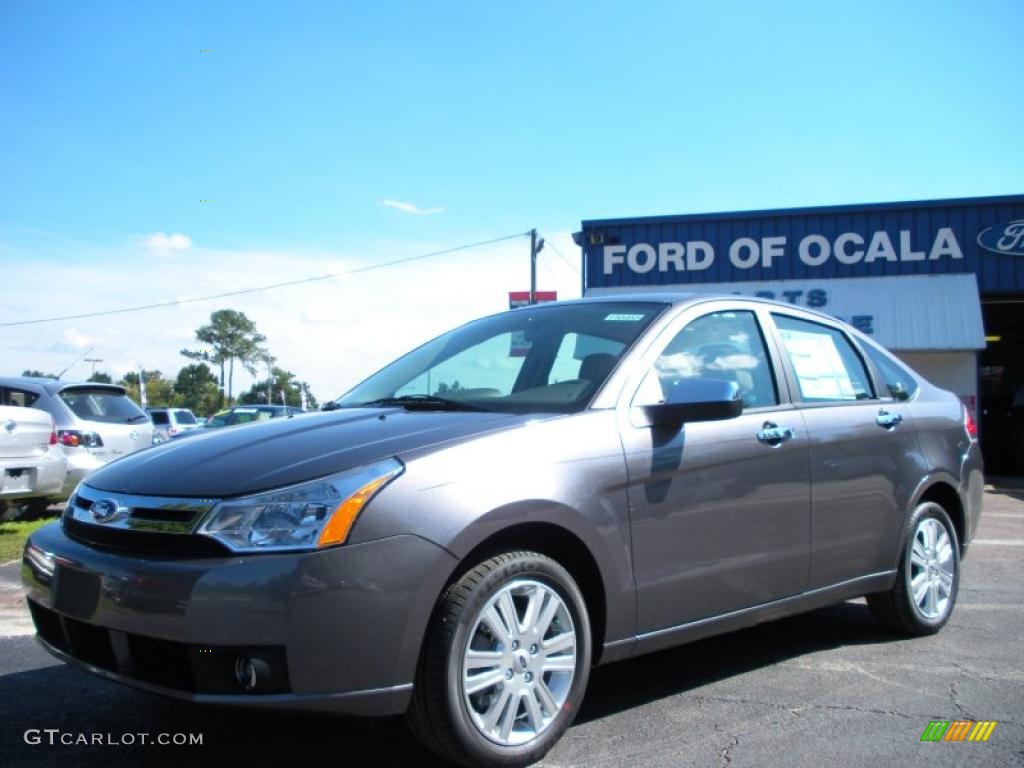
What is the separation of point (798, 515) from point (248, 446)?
2.29 meters

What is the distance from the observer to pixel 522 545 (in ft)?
9.84

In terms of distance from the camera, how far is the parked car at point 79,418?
29.8 feet

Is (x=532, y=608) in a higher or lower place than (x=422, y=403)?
lower

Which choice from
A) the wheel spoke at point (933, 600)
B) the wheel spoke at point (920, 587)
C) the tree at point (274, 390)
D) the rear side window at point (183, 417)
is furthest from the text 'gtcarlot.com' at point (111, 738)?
the tree at point (274, 390)

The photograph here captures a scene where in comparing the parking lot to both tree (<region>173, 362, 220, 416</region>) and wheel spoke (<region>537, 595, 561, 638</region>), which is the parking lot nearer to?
wheel spoke (<region>537, 595, 561, 638</region>)

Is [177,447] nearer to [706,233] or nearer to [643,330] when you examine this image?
[643,330]

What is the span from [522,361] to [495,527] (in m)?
1.25

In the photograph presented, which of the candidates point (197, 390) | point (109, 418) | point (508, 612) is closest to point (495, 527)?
point (508, 612)

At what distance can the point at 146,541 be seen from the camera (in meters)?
2.70

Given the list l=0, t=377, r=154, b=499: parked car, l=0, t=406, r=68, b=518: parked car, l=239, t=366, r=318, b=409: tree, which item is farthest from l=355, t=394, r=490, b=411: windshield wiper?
l=239, t=366, r=318, b=409: tree

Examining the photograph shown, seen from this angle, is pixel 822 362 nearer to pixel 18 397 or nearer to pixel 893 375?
pixel 893 375

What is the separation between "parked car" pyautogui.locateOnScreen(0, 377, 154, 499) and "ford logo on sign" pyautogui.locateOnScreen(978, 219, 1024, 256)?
51.7 feet

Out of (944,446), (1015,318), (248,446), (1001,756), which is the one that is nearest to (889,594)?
(944,446)

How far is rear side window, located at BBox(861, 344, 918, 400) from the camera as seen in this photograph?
485cm
